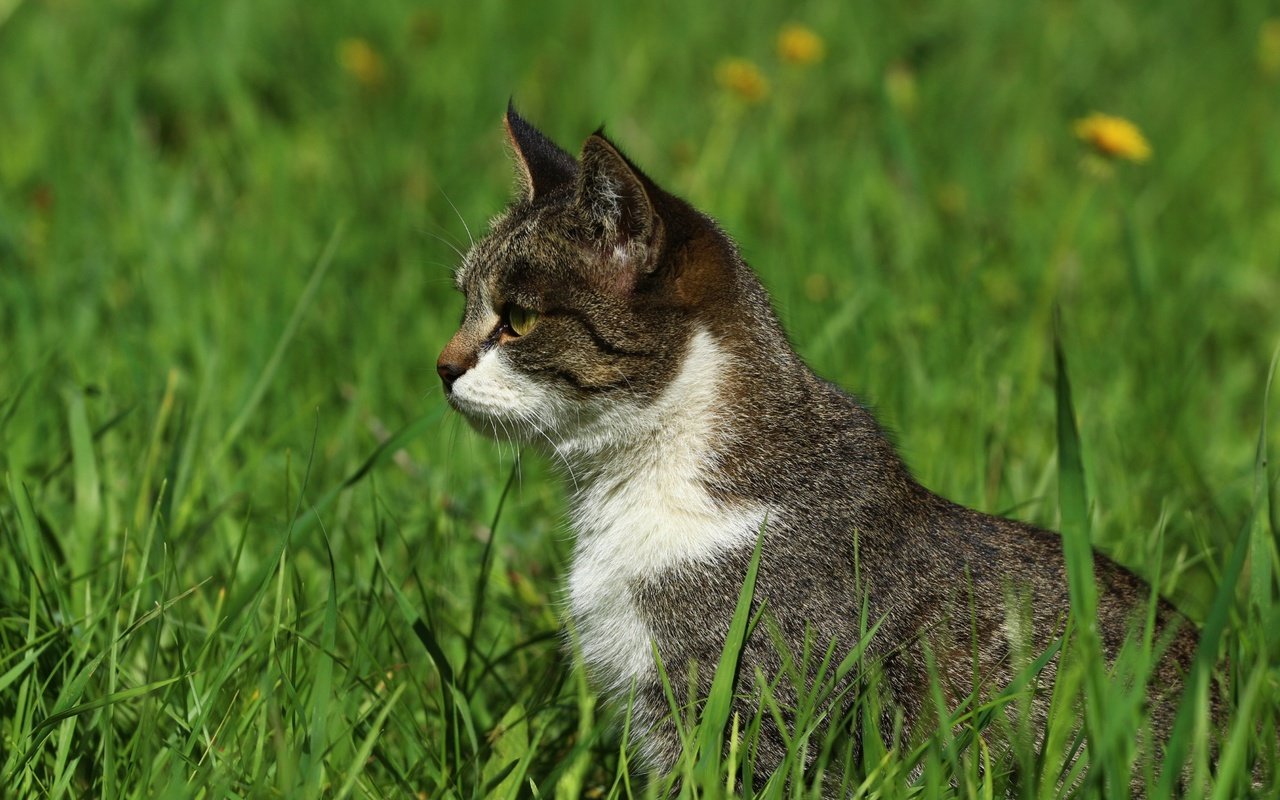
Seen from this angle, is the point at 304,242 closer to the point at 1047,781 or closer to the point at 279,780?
the point at 279,780

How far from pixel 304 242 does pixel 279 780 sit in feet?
10.7

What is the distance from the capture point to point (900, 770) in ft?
8.14

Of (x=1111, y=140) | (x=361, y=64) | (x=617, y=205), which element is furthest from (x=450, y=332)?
(x=1111, y=140)

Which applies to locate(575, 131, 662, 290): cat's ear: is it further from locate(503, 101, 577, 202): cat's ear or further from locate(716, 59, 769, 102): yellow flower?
locate(716, 59, 769, 102): yellow flower

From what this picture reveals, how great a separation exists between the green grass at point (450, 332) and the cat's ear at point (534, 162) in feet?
1.94

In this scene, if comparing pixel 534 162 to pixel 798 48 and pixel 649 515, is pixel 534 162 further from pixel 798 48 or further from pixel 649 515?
pixel 798 48

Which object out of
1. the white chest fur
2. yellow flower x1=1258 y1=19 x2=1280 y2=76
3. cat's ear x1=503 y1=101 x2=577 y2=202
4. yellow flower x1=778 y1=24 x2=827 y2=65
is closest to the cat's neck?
the white chest fur

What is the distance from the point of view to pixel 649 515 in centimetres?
302

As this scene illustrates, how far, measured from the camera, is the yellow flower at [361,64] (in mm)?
6410

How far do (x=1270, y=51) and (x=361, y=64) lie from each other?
4672mm

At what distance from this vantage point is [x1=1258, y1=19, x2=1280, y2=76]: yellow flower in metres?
7.34

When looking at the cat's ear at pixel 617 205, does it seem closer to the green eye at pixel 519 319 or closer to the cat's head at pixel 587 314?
the cat's head at pixel 587 314

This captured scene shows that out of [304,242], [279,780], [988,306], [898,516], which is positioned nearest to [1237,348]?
[988,306]

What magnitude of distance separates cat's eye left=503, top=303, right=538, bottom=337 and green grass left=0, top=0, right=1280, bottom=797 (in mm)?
340
